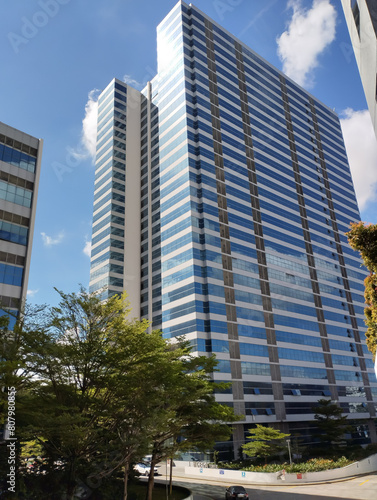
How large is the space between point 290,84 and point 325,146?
18720mm

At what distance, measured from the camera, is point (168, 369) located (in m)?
23.5

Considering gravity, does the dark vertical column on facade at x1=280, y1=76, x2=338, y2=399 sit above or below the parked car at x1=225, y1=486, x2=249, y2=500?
above

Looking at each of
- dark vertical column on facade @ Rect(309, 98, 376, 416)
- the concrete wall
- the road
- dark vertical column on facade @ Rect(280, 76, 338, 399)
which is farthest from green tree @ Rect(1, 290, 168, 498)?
dark vertical column on facade @ Rect(309, 98, 376, 416)

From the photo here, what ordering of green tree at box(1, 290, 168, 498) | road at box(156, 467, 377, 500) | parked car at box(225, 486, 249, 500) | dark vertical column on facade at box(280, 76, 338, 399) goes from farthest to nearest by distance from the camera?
dark vertical column on facade at box(280, 76, 338, 399) < road at box(156, 467, 377, 500) < parked car at box(225, 486, 249, 500) < green tree at box(1, 290, 168, 498)

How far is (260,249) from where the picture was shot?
72438 mm

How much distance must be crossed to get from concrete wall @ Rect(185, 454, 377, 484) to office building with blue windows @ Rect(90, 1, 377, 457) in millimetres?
12528

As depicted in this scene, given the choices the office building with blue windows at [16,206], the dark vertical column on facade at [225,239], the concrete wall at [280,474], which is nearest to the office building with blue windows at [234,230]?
the dark vertical column on facade at [225,239]

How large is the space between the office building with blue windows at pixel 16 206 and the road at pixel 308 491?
78.6ft

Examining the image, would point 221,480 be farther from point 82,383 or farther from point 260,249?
point 260,249

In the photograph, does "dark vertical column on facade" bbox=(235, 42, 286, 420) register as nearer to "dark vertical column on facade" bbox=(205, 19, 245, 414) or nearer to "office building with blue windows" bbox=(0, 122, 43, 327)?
"dark vertical column on facade" bbox=(205, 19, 245, 414)

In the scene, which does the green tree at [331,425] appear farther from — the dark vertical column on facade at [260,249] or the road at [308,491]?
the road at [308,491]

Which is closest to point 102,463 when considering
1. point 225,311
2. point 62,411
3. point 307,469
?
point 62,411

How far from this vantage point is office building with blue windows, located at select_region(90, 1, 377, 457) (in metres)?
62.5

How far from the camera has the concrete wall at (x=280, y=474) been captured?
121 feet
